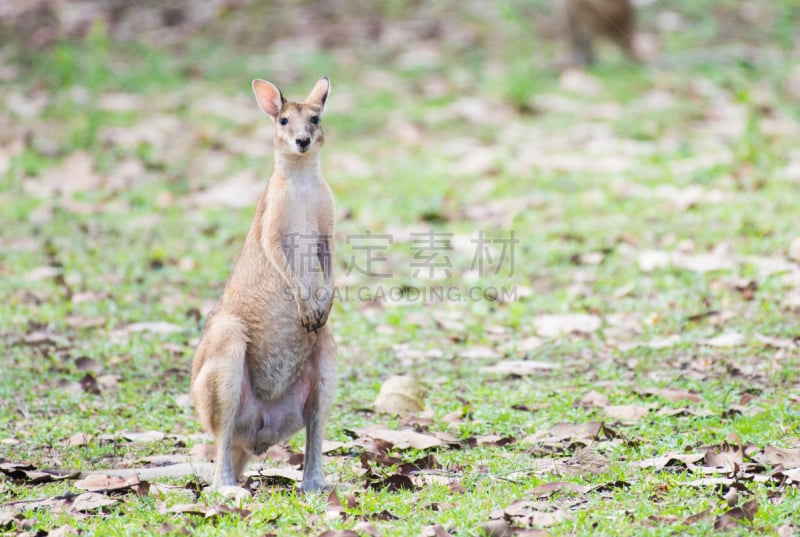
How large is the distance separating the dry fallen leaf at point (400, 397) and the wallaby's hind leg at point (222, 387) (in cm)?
109

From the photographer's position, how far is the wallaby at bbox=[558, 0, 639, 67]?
10930 millimetres

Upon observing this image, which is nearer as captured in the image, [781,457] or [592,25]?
[781,457]

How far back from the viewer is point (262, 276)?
436cm

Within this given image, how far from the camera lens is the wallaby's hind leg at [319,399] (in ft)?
13.5

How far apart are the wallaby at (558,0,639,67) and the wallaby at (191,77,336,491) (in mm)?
6989

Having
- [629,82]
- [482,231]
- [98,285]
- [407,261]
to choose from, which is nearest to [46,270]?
[98,285]

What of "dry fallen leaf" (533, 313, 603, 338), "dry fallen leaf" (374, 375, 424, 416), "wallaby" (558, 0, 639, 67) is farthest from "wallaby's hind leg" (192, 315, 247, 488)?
"wallaby" (558, 0, 639, 67)

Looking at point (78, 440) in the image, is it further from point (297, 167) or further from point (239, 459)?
point (297, 167)

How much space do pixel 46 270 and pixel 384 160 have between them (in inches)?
128

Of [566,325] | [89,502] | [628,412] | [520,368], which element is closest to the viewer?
[89,502]

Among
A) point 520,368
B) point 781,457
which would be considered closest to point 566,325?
point 520,368

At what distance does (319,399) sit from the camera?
13.9 ft

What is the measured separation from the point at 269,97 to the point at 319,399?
123 cm

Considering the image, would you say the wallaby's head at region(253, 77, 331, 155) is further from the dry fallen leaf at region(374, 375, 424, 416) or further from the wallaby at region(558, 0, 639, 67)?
the wallaby at region(558, 0, 639, 67)
